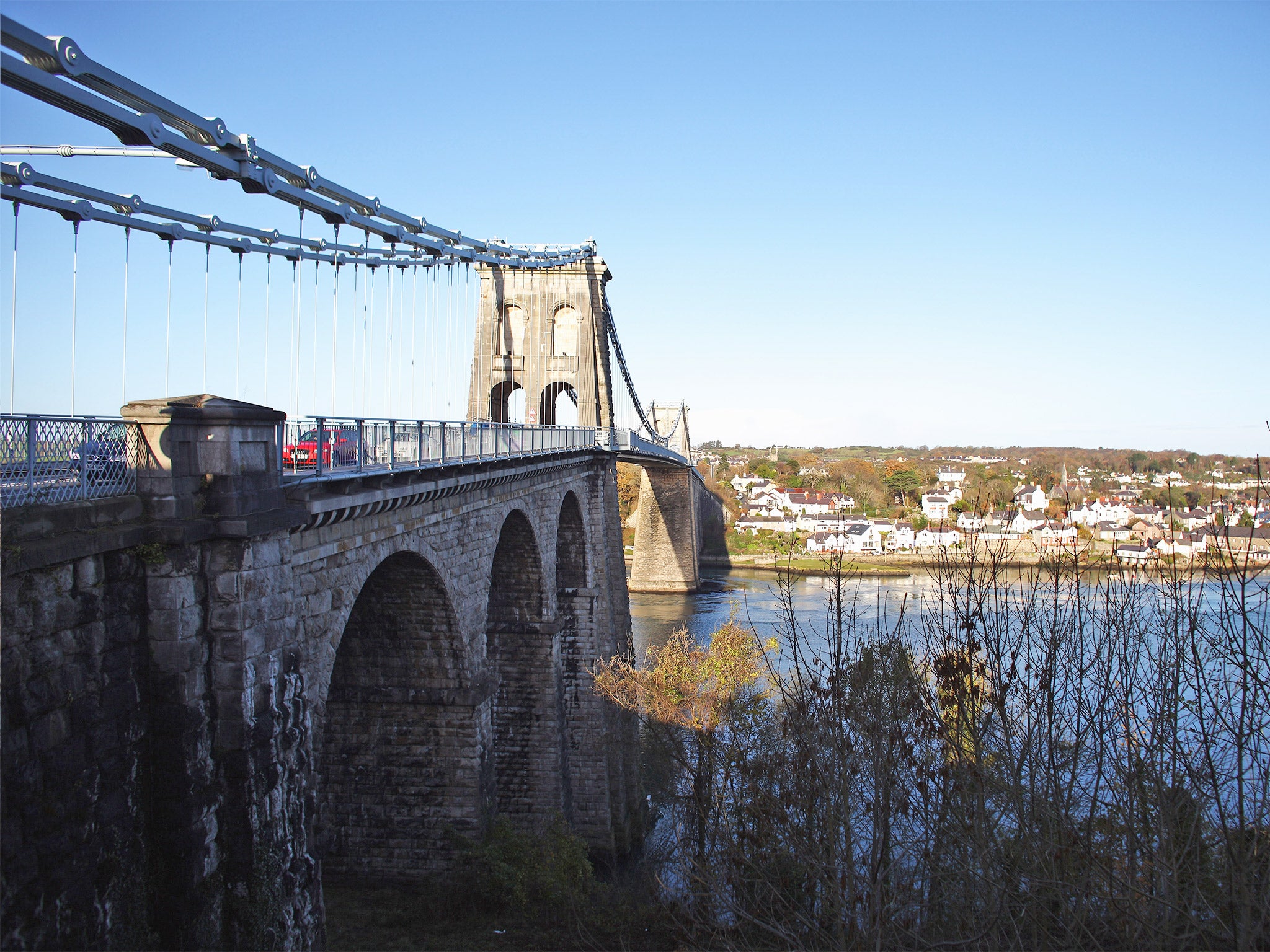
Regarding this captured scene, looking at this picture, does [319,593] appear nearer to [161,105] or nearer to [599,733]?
[161,105]

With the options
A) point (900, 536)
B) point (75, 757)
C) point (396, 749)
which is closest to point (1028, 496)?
point (396, 749)

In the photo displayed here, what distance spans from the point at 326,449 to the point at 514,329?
52.0ft

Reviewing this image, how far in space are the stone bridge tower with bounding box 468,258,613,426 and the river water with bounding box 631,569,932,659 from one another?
10.2 metres

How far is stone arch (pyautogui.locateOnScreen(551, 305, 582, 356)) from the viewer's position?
78.0ft

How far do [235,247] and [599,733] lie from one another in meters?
11.6

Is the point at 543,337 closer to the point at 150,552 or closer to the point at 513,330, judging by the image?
the point at 513,330

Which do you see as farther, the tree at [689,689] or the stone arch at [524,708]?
the stone arch at [524,708]

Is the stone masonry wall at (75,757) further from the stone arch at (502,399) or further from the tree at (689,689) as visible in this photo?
the stone arch at (502,399)

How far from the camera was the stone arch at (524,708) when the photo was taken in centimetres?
1666

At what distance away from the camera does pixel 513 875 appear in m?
11.9

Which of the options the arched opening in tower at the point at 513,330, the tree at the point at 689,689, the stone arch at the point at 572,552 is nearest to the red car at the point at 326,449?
the tree at the point at 689,689

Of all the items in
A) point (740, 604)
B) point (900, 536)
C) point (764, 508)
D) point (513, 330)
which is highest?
point (513, 330)

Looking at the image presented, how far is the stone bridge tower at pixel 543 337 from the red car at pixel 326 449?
48.9 feet

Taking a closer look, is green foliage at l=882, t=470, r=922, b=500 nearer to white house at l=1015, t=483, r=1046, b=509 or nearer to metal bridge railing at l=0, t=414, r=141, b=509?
white house at l=1015, t=483, r=1046, b=509
